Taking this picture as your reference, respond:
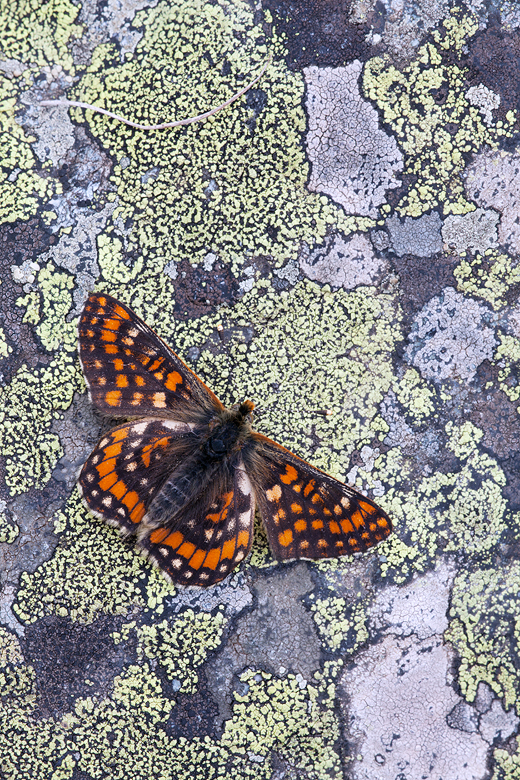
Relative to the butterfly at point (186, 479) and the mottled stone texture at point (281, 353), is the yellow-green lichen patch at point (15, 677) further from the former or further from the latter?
the butterfly at point (186, 479)

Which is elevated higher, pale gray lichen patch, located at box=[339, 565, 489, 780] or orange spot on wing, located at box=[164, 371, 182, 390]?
orange spot on wing, located at box=[164, 371, 182, 390]

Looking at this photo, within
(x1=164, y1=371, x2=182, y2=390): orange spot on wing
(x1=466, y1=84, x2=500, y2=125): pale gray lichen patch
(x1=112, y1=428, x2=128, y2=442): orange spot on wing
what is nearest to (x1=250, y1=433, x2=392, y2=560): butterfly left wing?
(x1=164, y1=371, x2=182, y2=390): orange spot on wing

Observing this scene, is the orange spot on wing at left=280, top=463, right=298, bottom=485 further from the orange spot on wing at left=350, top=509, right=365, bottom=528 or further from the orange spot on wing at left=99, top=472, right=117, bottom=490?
the orange spot on wing at left=99, top=472, right=117, bottom=490

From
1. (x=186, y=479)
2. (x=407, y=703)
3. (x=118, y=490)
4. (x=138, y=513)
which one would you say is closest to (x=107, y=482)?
(x=118, y=490)

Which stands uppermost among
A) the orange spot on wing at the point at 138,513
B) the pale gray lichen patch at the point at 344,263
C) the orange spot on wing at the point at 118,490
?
the pale gray lichen patch at the point at 344,263

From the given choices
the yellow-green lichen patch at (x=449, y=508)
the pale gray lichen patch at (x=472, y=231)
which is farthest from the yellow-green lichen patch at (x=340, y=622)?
the pale gray lichen patch at (x=472, y=231)

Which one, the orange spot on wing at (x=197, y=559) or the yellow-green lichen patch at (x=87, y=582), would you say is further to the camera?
the yellow-green lichen patch at (x=87, y=582)

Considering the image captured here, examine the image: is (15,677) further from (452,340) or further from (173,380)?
(452,340)
